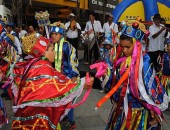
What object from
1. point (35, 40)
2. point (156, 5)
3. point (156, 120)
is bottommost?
point (156, 120)

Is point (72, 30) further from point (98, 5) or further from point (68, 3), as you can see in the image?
point (98, 5)

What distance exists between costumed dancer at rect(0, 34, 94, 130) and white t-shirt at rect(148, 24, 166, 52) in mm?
5229

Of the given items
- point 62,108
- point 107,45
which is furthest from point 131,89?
point 107,45

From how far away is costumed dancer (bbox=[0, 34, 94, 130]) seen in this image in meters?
2.88

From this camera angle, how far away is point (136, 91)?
3242mm

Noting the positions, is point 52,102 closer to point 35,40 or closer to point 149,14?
A: point 35,40

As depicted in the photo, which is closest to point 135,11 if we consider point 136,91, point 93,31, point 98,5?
point 93,31

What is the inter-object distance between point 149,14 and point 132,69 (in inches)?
251

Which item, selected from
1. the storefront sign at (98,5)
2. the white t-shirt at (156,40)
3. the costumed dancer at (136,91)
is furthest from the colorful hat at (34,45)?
the storefront sign at (98,5)

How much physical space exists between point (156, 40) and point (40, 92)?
18.5 ft

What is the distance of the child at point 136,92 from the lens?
10.7 feet

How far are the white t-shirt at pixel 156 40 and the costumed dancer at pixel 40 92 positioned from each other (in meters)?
5.23

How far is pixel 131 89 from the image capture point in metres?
3.29

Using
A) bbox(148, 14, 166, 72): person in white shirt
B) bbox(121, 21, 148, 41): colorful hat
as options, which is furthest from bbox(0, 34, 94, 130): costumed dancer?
bbox(148, 14, 166, 72): person in white shirt
